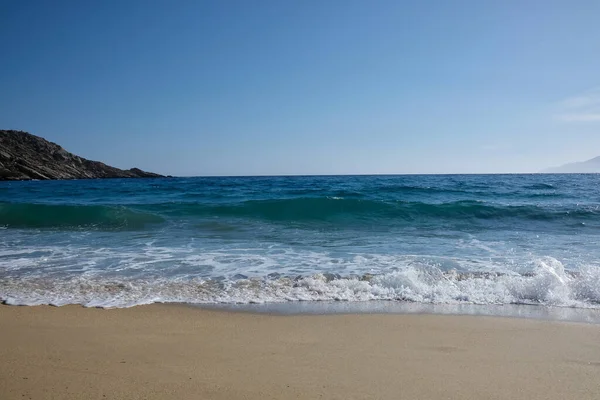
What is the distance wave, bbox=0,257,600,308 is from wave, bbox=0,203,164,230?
24.0 feet

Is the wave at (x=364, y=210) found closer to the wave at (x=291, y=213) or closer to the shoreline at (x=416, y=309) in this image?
the wave at (x=291, y=213)

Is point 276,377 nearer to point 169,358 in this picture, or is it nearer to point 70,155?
point 169,358

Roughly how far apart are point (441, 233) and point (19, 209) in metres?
15.5

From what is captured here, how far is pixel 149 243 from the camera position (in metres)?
9.12

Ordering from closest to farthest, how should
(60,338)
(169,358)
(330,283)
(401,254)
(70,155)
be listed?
(169,358) → (60,338) → (330,283) → (401,254) → (70,155)

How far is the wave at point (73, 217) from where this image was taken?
12.8 m

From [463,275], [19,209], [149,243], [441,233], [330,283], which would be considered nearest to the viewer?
[330,283]

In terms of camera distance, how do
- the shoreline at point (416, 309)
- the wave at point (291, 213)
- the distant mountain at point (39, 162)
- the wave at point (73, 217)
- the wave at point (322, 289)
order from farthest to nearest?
the distant mountain at point (39, 162) < the wave at point (291, 213) < the wave at point (73, 217) < the wave at point (322, 289) < the shoreline at point (416, 309)

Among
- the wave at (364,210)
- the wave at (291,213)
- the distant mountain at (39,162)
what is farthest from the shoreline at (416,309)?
the distant mountain at (39,162)

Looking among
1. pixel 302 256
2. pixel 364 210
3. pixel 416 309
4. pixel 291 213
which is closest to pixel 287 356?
pixel 416 309

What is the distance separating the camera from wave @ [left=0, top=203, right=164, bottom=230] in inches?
505

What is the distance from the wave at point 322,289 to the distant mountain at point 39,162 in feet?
186

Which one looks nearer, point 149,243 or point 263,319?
point 263,319

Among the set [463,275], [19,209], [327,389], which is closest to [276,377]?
[327,389]
